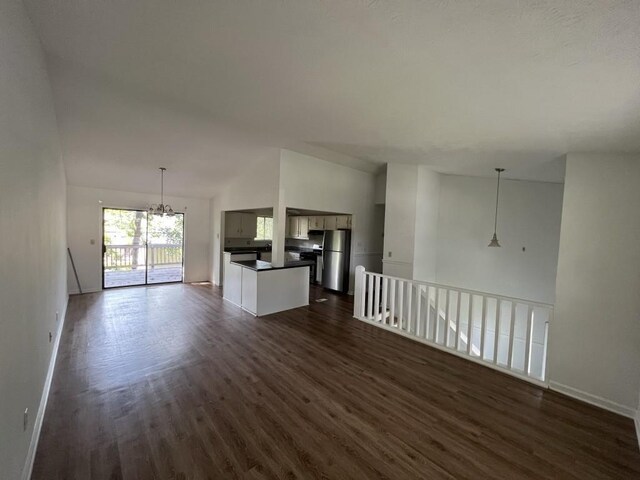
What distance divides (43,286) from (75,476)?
151 cm

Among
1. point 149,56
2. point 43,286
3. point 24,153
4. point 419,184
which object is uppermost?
point 149,56

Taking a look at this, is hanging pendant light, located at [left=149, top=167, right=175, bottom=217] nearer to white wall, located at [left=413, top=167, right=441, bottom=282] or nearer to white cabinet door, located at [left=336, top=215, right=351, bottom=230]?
white cabinet door, located at [left=336, top=215, right=351, bottom=230]

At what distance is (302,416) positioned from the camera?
2.10 m

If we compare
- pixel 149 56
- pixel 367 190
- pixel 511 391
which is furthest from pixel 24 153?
pixel 367 190

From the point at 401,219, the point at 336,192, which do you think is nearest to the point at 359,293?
the point at 401,219

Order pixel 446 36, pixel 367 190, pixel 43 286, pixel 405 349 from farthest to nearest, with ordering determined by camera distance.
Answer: pixel 367 190 < pixel 405 349 < pixel 43 286 < pixel 446 36

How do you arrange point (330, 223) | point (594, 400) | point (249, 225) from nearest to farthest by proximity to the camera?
point (594, 400), point (330, 223), point (249, 225)

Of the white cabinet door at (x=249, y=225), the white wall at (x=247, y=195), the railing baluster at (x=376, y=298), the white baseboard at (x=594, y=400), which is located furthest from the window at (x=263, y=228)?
the white baseboard at (x=594, y=400)

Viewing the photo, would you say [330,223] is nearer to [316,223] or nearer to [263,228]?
[316,223]

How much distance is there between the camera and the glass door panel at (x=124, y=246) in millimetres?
6489

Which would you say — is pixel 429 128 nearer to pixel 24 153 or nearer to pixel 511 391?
pixel 511 391

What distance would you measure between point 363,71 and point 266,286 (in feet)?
11.5

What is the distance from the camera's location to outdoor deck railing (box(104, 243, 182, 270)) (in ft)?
22.5

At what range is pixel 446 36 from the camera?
147 cm
